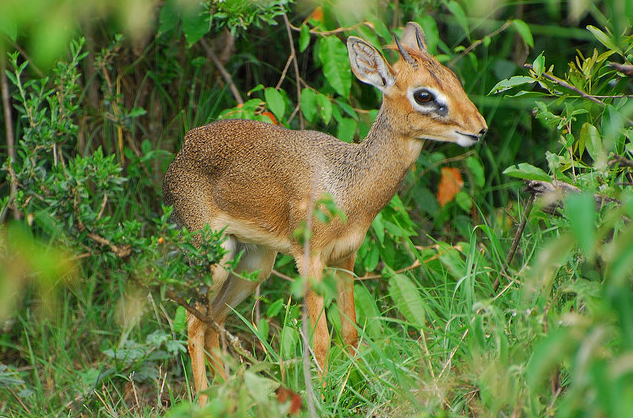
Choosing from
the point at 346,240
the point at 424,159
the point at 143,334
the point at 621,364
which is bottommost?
the point at 143,334

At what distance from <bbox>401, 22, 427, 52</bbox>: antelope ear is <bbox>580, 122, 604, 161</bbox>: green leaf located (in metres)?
1.06

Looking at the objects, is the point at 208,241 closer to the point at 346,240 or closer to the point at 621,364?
the point at 346,240

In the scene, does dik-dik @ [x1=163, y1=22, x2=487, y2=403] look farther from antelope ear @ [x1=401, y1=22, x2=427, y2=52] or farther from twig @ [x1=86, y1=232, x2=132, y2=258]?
twig @ [x1=86, y1=232, x2=132, y2=258]

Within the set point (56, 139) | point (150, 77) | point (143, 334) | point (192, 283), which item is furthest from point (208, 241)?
point (150, 77)

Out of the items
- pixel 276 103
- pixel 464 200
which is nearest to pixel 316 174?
pixel 276 103

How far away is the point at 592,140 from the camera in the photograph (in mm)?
3273

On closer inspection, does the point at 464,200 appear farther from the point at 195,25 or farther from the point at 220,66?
the point at 195,25

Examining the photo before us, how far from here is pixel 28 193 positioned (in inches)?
138

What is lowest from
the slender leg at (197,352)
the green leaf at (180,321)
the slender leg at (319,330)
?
the slender leg at (197,352)

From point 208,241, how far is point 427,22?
7.31ft

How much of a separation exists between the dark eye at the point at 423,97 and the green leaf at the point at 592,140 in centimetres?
70

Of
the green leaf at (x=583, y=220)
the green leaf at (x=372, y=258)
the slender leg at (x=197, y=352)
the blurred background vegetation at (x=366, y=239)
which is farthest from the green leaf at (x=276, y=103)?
the green leaf at (x=583, y=220)

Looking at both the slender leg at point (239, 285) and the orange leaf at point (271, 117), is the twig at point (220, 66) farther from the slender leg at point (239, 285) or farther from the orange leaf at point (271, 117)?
the slender leg at point (239, 285)

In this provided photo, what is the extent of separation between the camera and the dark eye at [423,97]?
3.79 metres
